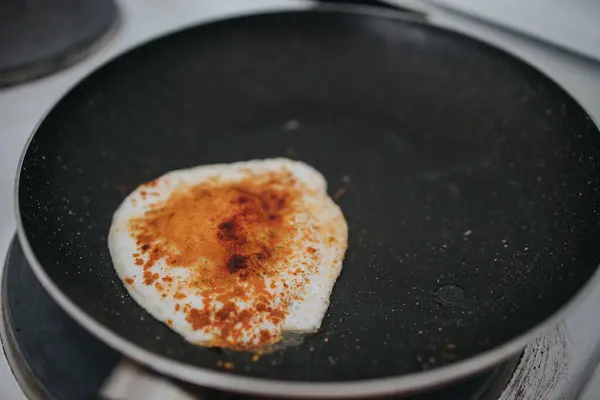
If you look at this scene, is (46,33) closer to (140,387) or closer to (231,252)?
(231,252)

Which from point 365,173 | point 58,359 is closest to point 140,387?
point 58,359

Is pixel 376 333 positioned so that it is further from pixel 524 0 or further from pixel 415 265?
pixel 524 0

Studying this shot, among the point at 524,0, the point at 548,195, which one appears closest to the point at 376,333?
the point at 548,195

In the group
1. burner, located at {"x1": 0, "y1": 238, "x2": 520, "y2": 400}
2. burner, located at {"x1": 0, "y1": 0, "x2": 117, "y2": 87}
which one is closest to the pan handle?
burner, located at {"x1": 0, "y1": 238, "x2": 520, "y2": 400}

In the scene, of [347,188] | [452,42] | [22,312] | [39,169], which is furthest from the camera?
[452,42]

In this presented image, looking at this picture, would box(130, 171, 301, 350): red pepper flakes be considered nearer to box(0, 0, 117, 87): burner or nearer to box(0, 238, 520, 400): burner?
box(0, 238, 520, 400): burner
